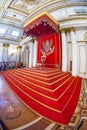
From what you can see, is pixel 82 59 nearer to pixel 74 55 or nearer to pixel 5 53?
pixel 74 55

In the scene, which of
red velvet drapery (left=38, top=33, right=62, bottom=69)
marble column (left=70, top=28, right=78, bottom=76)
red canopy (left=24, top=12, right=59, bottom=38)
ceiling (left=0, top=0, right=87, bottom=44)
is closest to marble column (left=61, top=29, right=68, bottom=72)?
red velvet drapery (left=38, top=33, right=62, bottom=69)

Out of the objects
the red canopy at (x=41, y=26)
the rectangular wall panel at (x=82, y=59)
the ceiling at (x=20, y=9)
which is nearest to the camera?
the red canopy at (x=41, y=26)

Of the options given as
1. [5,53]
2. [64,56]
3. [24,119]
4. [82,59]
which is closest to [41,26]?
[64,56]

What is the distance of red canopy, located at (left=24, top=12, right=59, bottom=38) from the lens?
20.1 ft

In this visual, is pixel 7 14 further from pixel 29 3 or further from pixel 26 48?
pixel 26 48

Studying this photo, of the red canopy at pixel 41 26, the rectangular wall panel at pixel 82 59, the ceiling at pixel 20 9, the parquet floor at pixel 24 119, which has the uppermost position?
the ceiling at pixel 20 9

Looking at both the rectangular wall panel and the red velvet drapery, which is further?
the red velvet drapery

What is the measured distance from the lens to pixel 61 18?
799cm

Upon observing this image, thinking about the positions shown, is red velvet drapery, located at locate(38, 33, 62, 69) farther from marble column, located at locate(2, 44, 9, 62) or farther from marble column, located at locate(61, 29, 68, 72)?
marble column, located at locate(2, 44, 9, 62)

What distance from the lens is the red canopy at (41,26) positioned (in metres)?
6.11

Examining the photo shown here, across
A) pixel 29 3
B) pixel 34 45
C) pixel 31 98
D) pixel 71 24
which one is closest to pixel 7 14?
pixel 29 3

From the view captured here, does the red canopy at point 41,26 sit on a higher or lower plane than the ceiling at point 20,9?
lower

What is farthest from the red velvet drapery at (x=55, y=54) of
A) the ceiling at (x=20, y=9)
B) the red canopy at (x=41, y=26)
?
the ceiling at (x=20, y=9)

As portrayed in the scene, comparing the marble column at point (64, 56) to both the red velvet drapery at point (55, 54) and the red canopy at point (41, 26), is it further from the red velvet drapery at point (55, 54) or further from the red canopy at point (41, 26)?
the red canopy at point (41, 26)
